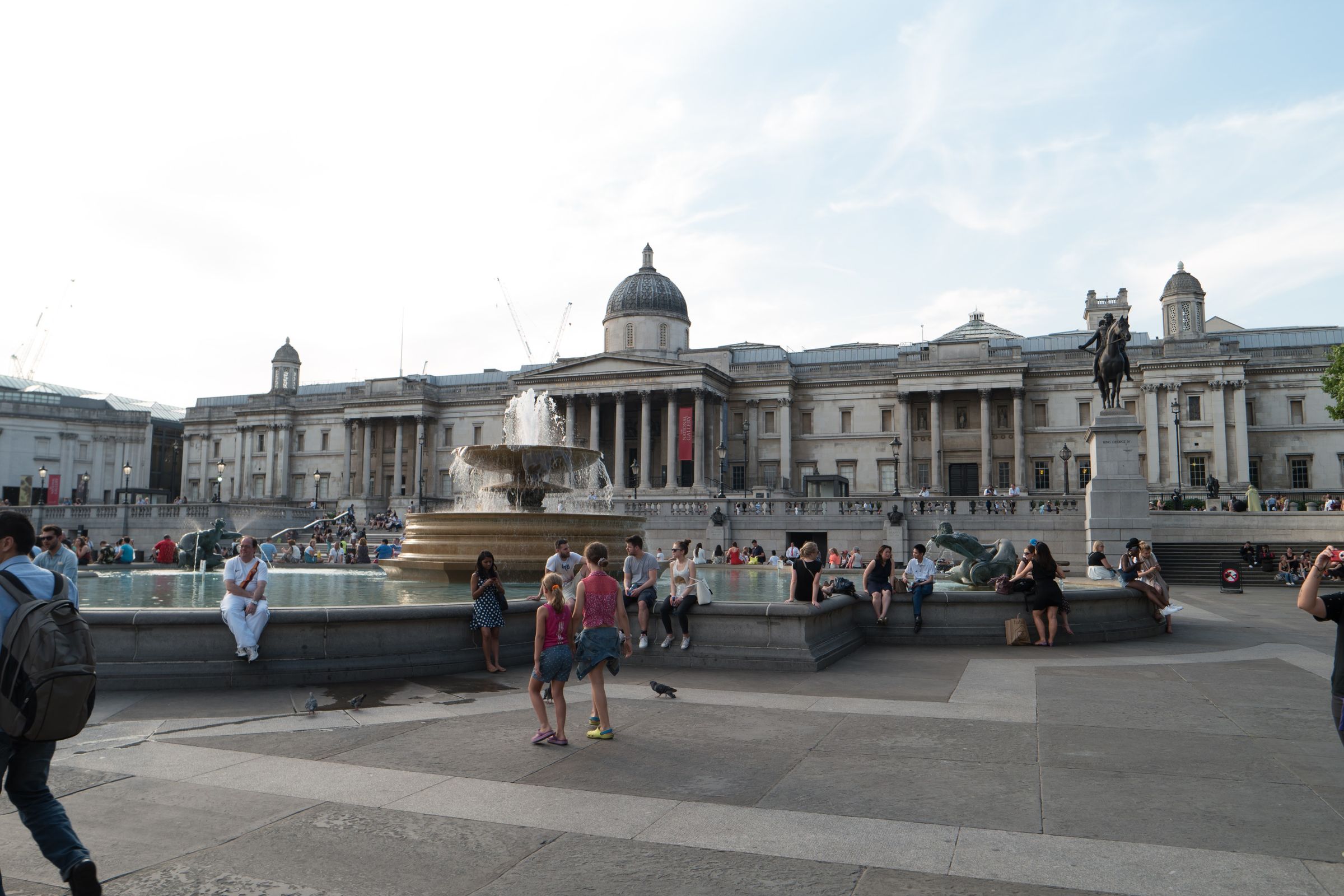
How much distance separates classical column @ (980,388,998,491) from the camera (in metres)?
62.6

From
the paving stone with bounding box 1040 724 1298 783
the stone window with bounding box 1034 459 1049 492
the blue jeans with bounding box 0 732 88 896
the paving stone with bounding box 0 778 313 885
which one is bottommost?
the paving stone with bounding box 0 778 313 885

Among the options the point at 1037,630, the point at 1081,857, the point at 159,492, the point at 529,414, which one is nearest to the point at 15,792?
the point at 1081,857

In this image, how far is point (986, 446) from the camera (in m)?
62.9

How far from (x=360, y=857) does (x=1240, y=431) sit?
65.3 meters

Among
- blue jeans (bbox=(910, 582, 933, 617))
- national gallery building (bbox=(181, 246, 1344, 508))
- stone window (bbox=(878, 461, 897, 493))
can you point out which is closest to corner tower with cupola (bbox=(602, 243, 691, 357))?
national gallery building (bbox=(181, 246, 1344, 508))

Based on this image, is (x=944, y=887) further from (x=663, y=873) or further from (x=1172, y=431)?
(x=1172, y=431)

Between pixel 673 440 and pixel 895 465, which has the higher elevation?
pixel 673 440

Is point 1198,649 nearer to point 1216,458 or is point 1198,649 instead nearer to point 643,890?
point 643,890

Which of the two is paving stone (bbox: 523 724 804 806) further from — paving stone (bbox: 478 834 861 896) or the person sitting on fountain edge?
the person sitting on fountain edge

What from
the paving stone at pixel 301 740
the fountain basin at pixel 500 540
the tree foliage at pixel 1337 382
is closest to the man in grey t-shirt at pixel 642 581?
the paving stone at pixel 301 740

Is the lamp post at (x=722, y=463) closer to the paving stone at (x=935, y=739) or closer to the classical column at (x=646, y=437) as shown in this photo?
the classical column at (x=646, y=437)

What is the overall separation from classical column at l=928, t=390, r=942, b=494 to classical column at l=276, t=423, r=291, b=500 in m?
55.7

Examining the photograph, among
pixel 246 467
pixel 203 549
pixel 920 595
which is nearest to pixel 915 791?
pixel 920 595

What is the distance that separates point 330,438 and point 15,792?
83836 mm
